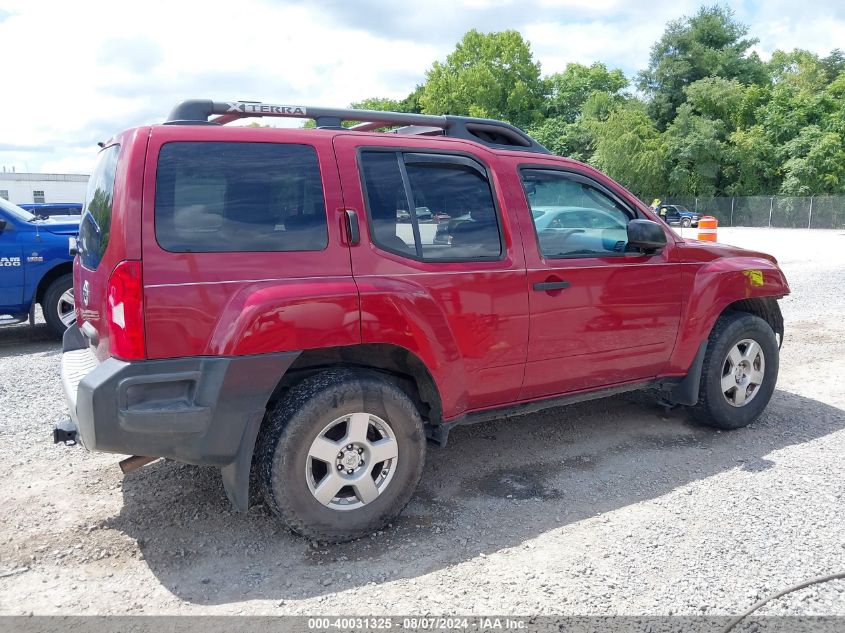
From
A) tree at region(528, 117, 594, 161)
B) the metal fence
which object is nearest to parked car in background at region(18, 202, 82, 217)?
the metal fence

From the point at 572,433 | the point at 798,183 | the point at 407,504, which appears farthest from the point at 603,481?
the point at 798,183

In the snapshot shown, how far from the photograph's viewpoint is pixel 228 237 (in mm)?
2955

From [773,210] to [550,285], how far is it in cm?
4629

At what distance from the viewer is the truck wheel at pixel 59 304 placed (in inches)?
298

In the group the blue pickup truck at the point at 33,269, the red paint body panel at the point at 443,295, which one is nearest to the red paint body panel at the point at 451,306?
the red paint body panel at the point at 443,295

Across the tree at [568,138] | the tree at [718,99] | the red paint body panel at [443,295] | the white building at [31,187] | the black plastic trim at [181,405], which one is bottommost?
the black plastic trim at [181,405]

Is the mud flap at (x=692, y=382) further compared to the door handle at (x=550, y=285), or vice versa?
the mud flap at (x=692, y=382)

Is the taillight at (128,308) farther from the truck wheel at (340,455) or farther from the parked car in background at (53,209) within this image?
the parked car in background at (53,209)

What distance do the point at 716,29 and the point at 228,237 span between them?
60.6 m

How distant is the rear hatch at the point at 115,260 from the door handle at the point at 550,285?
208cm

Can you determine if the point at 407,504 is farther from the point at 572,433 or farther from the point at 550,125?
the point at 550,125

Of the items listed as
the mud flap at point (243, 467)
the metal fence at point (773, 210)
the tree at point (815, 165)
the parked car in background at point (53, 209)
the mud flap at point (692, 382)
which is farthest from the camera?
the tree at point (815, 165)

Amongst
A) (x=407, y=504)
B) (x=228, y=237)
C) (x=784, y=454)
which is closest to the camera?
(x=228, y=237)

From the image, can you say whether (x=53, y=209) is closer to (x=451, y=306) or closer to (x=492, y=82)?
(x=451, y=306)
